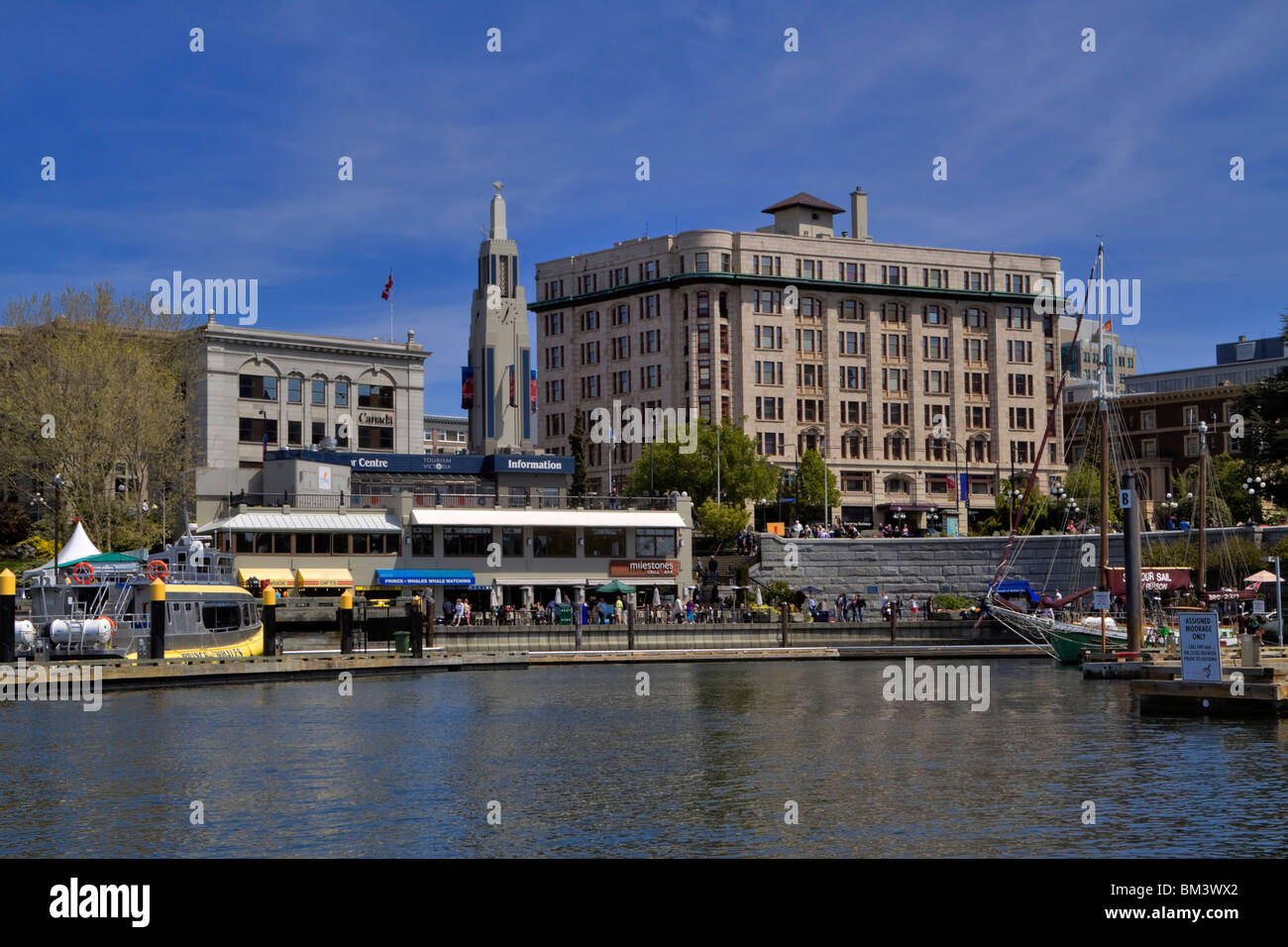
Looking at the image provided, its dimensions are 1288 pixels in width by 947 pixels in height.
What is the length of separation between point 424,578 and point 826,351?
61.1 metres

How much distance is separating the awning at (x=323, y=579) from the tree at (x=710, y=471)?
120 feet

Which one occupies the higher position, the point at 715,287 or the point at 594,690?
the point at 715,287

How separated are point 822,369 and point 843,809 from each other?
367ft

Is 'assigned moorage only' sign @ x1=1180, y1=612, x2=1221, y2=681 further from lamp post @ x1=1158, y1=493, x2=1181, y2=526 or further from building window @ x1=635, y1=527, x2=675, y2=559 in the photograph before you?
lamp post @ x1=1158, y1=493, x2=1181, y2=526

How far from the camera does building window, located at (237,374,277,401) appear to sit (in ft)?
387

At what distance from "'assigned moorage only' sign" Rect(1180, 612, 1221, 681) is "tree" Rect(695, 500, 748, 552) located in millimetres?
65387

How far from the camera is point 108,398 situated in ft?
258

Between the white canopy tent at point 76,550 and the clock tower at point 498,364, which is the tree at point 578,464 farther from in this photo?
the white canopy tent at point 76,550

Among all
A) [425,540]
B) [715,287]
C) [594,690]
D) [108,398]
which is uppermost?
[715,287]

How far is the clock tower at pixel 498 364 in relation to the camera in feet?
344

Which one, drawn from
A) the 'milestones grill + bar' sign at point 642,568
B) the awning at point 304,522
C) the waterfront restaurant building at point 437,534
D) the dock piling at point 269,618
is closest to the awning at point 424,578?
the waterfront restaurant building at point 437,534

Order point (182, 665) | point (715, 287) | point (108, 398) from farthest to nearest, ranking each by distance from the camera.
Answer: point (715, 287) → point (108, 398) → point (182, 665)
